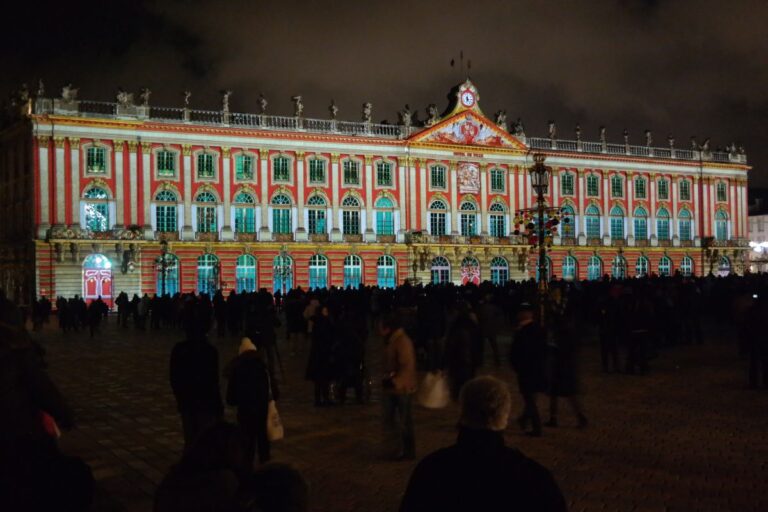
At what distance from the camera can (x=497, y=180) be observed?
62.5 m

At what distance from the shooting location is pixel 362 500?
8148 mm

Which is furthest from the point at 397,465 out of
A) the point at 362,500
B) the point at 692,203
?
the point at 692,203

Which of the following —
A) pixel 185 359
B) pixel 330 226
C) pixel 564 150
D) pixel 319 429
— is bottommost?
pixel 319 429

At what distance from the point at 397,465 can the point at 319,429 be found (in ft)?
8.29

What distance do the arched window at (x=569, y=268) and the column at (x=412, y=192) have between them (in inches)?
510

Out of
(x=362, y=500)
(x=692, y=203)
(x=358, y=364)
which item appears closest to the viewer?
(x=362, y=500)

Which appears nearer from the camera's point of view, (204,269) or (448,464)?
(448,464)

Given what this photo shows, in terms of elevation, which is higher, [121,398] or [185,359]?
[185,359]

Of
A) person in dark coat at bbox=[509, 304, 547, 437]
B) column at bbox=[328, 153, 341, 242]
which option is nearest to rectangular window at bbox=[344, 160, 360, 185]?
column at bbox=[328, 153, 341, 242]

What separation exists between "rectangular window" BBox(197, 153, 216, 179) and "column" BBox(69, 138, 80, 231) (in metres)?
7.23

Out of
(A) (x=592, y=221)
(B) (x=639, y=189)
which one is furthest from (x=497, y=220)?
(B) (x=639, y=189)

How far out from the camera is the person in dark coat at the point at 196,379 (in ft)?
27.2

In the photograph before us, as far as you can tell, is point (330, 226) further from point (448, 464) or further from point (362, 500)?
point (448, 464)

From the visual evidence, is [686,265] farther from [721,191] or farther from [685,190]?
[721,191]
